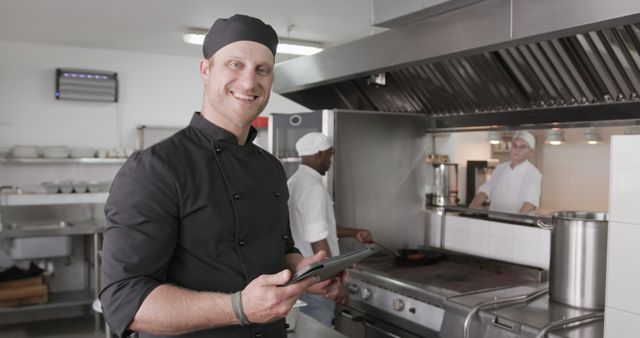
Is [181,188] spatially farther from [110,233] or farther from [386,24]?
[386,24]

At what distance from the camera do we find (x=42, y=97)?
6.11 m

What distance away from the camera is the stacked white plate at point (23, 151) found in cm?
572

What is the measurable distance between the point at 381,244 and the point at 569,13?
204cm

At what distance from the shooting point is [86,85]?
6.18 meters

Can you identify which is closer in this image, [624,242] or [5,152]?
[624,242]

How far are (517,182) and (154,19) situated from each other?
332 cm

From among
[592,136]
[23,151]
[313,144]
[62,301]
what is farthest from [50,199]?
[592,136]

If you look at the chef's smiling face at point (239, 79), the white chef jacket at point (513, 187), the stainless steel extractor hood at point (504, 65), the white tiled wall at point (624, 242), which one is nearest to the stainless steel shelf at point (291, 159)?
the stainless steel extractor hood at point (504, 65)

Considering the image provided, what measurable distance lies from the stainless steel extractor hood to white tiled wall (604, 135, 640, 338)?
487mm

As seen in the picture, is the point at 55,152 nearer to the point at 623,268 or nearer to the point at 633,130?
the point at 633,130

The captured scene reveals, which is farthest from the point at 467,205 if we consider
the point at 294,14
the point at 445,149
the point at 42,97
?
the point at 42,97

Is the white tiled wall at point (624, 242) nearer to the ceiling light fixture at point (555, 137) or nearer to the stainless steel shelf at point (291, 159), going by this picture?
the ceiling light fixture at point (555, 137)

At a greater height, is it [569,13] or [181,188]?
[569,13]

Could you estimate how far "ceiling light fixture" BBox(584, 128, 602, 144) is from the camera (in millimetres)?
2768
